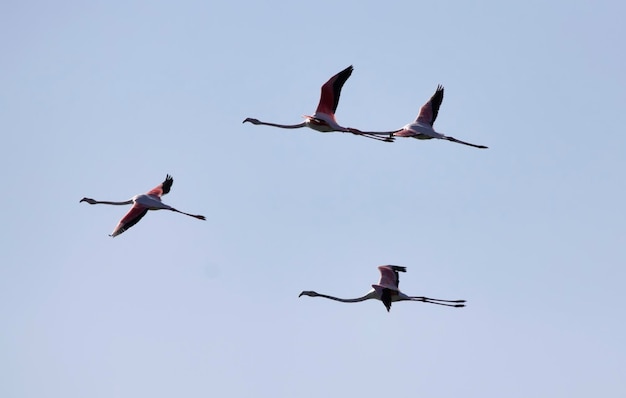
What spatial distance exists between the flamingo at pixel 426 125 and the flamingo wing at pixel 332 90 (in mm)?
1767

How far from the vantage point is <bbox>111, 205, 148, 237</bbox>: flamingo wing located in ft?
135

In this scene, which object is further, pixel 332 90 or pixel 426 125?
pixel 426 125

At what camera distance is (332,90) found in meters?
41.4

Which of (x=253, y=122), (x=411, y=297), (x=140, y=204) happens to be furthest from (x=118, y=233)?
(x=411, y=297)

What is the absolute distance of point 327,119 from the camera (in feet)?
136

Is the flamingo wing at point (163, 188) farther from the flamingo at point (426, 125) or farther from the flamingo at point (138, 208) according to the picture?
the flamingo at point (426, 125)

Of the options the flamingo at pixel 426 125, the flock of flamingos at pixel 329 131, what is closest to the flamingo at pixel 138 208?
the flock of flamingos at pixel 329 131

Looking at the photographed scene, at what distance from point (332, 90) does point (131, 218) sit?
21.3 feet

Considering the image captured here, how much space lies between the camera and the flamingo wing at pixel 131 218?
135ft

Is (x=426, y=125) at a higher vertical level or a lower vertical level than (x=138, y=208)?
higher

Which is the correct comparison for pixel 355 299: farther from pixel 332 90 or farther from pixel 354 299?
pixel 332 90

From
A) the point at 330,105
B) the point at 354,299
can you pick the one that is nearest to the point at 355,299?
the point at 354,299

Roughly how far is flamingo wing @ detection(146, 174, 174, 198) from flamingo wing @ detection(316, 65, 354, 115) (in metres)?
5.42

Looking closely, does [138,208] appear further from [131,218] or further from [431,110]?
[431,110]
